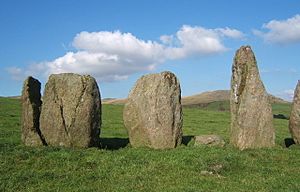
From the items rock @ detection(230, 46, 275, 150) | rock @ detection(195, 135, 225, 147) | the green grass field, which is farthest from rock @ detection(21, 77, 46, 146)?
rock @ detection(230, 46, 275, 150)

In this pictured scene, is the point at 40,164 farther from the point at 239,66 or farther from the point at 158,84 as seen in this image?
the point at 239,66

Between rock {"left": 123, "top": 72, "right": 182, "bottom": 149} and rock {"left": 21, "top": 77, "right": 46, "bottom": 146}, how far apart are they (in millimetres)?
4902

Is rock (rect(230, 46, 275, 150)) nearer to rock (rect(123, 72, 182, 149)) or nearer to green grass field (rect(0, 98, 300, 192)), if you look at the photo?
green grass field (rect(0, 98, 300, 192))

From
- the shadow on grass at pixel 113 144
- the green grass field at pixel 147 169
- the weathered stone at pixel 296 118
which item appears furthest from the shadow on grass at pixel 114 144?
the weathered stone at pixel 296 118

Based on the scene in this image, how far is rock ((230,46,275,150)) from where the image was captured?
24375mm

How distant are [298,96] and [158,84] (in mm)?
8839

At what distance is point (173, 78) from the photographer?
25.5 m

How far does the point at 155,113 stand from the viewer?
2428 centimetres

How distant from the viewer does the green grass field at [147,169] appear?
1527 centimetres

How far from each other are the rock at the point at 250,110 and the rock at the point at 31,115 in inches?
422

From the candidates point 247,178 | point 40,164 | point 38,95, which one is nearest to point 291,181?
point 247,178

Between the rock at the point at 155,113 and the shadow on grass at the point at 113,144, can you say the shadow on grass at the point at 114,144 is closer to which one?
the shadow on grass at the point at 113,144

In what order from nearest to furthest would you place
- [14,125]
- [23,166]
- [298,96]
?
[23,166]
[298,96]
[14,125]

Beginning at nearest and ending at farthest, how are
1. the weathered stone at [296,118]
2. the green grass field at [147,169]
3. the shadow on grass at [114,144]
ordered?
the green grass field at [147,169], the shadow on grass at [114,144], the weathered stone at [296,118]
